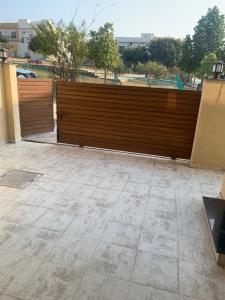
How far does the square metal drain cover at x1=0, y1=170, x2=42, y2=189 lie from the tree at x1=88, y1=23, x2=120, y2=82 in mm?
13709

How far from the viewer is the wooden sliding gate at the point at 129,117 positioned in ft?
16.2

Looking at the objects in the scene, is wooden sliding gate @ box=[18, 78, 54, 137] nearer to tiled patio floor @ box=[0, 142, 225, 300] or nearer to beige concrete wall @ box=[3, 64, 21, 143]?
beige concrete wall @ box=[3, 64, 21, 143]

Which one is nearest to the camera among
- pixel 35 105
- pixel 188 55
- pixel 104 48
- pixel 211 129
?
pixel 211 129

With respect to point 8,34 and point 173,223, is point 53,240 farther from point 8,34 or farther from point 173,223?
point 8,34

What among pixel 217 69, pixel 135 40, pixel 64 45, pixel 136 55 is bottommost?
pixel 217 69

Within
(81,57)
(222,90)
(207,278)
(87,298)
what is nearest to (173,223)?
(207,278)

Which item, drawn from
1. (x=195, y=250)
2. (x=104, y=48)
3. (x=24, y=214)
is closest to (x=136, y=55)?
(x=104, y=48)

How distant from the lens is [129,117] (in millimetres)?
5227

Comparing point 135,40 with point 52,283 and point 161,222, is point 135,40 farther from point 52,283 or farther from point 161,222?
point 52,283

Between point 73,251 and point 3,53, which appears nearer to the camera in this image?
point 73,251

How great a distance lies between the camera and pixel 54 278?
2.02m

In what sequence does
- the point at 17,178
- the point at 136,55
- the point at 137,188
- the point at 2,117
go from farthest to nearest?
the point at 136,55 → the point at 2,117 → the point at 17,178 → the point at 137,188

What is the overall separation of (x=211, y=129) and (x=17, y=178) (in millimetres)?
3792

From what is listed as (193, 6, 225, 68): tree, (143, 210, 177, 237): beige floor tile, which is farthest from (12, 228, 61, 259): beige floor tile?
(193, 6, 225, 68): tree
